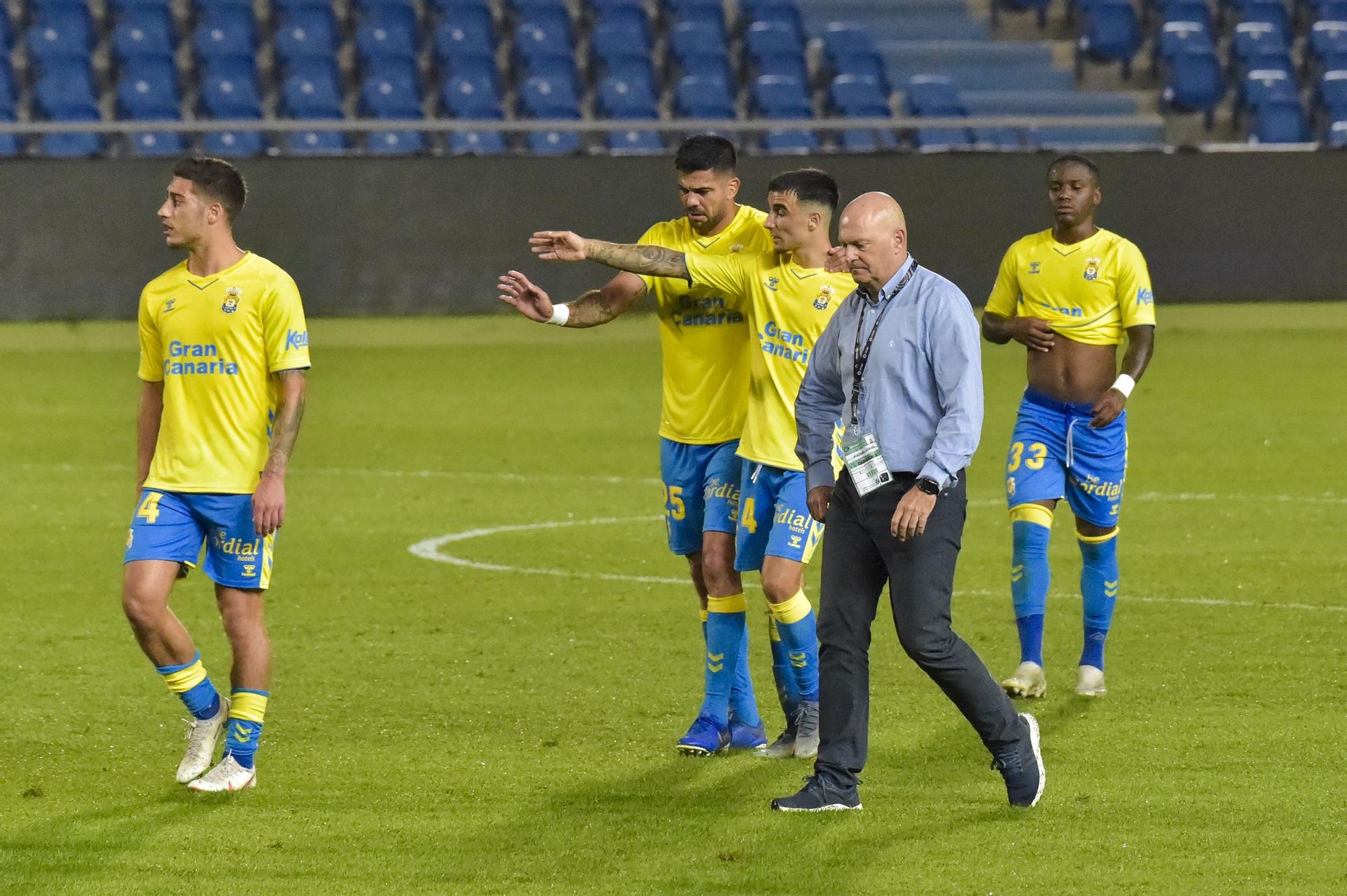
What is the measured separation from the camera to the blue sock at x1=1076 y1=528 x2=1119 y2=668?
28.9 ft

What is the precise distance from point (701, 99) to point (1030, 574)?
19.3m

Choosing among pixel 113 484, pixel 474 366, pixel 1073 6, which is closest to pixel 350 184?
pixel 474 366

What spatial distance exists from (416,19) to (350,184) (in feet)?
15.8

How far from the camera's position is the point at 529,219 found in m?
24.2

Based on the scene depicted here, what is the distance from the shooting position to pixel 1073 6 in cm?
3077

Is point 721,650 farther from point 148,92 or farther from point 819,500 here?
point 148,92

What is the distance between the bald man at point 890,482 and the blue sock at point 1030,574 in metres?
1.99

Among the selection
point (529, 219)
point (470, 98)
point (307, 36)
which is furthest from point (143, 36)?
point (529, 219)

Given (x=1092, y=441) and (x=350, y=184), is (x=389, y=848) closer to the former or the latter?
(x=1092, y=441)

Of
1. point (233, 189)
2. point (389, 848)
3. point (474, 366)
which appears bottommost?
point (474, 366)

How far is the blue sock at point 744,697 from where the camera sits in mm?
7852

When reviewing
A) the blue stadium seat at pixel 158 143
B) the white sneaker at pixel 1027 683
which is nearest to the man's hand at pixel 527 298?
the white sneaker at pixel 1027 683

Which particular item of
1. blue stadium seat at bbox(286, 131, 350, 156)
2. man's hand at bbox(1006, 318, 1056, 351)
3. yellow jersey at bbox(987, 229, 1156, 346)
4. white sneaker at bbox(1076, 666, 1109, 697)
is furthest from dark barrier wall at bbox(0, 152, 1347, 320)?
white sneaker at bbox(1076, 666, 1109, 697)

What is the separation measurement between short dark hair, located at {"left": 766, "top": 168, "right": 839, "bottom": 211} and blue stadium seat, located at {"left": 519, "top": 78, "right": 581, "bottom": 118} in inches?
780
